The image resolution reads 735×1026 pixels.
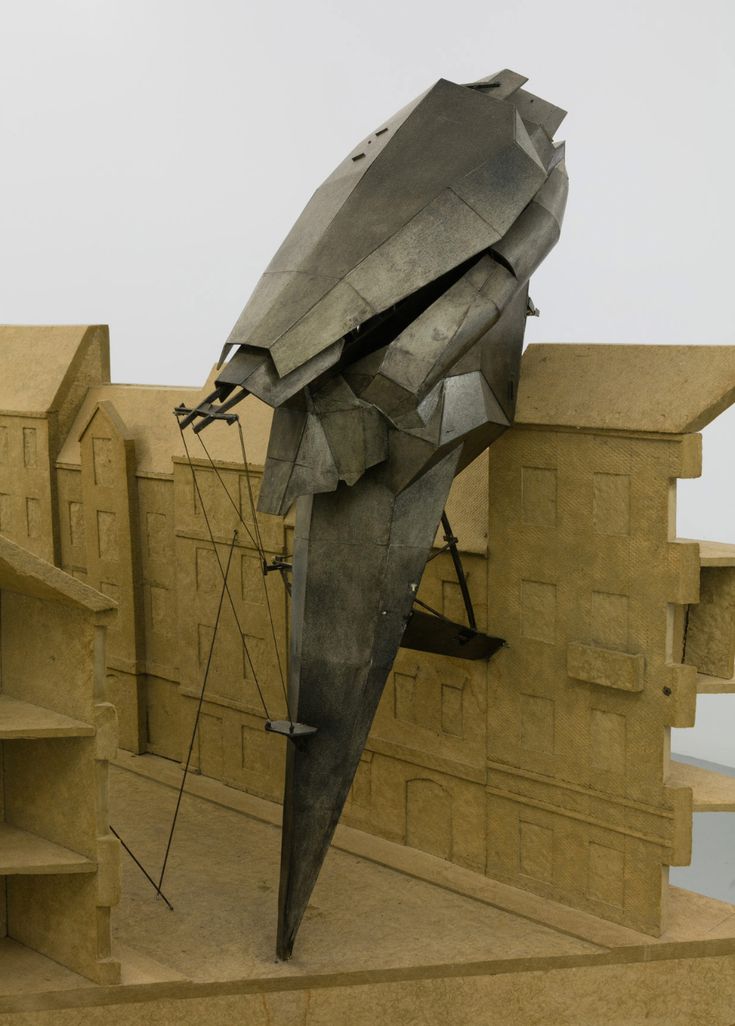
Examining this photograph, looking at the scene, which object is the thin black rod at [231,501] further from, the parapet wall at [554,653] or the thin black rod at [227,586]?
the thin black rod at [227,586]

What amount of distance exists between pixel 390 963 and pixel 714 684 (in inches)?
82.3

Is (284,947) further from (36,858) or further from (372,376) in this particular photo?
(372,376)

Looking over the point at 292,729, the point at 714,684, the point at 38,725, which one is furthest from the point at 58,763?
the point at 714,684

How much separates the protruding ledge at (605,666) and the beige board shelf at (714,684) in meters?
0.30

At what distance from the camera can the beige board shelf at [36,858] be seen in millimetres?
6668

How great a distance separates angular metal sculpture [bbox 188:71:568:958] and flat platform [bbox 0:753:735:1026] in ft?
1.07

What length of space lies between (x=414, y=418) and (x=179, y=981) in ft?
9.49

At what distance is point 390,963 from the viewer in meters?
7.11

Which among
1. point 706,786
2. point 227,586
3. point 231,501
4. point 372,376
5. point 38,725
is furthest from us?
point 227,586

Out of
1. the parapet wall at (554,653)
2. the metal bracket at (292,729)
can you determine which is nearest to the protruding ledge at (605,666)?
the parapet wall at (554,653)

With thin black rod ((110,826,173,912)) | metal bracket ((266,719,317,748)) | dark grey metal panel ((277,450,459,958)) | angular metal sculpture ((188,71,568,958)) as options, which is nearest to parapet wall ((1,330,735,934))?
angular metal sculpture ((188,71,568,958))

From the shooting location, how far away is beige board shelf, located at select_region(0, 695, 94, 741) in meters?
6.58

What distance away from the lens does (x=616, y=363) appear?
286 inches

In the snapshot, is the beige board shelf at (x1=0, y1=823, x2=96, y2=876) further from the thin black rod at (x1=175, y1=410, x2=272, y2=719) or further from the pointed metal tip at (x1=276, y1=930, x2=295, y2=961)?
the thin black rod at (x1=175, y1=410, x2=272, y2=719)
